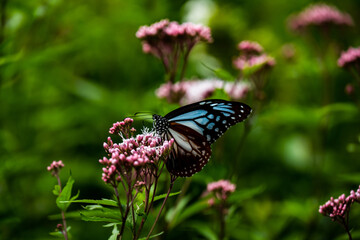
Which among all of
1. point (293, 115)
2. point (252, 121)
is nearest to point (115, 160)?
point (252, 121)

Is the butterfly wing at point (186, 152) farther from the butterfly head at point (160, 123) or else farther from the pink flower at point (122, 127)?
the pink flower at point (122, 127)

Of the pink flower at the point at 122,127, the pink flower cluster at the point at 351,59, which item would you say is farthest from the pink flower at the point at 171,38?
the pink flower cluster at the point at 351,59

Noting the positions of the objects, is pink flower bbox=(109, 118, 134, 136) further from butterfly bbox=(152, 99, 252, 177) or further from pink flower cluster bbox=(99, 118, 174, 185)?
butterfly bbox=(152, 99, 252, 177)

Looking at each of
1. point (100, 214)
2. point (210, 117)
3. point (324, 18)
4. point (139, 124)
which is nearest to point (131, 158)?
point (100, 214)

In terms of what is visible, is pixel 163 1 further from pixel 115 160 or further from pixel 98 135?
pixel 115 160

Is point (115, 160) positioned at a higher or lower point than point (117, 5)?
lower

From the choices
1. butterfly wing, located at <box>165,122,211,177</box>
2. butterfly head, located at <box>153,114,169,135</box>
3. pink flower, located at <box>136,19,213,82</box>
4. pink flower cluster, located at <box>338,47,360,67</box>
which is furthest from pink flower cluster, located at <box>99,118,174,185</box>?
pink flower cluster, located at <box>338,47,360,67</box>
